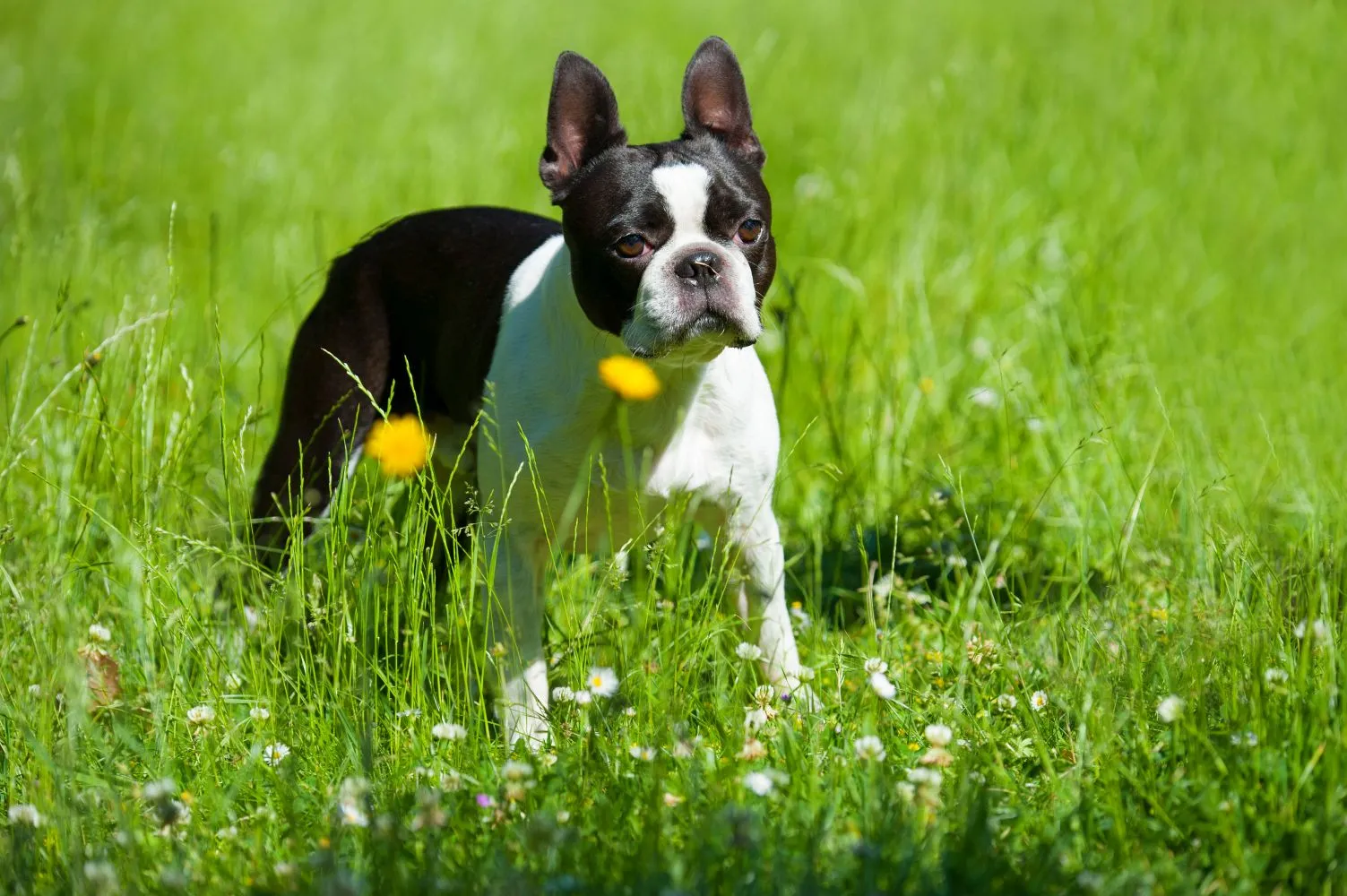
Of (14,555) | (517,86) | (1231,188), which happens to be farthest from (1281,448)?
(517,86)

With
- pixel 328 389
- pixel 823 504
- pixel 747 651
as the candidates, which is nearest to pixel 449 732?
pixel 747 651

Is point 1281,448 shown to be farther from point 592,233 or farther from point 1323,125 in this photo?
point 1323,125

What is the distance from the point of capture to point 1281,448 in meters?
4.60

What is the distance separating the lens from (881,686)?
8.79 feet

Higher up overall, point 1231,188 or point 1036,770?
point 1231,188

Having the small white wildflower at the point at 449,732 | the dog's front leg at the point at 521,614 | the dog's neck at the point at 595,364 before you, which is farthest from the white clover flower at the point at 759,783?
the dog's neck at the point at 595,364

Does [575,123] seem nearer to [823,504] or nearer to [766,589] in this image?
[766,589]

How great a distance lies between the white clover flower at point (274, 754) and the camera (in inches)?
107

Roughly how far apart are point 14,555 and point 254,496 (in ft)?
2.37

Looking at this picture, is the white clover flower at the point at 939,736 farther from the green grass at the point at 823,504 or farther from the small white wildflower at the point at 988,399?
the small white wildflower at the point at 988,399

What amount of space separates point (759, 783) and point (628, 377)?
1071 mm

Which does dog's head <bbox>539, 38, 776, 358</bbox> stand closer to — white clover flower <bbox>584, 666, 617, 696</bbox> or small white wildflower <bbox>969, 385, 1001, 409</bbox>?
white clover flower <bbox>584, 666, 617, 696</bbox>

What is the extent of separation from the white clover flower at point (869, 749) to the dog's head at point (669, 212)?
3.38 ft

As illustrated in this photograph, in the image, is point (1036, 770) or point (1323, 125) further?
point (1323, 125)
